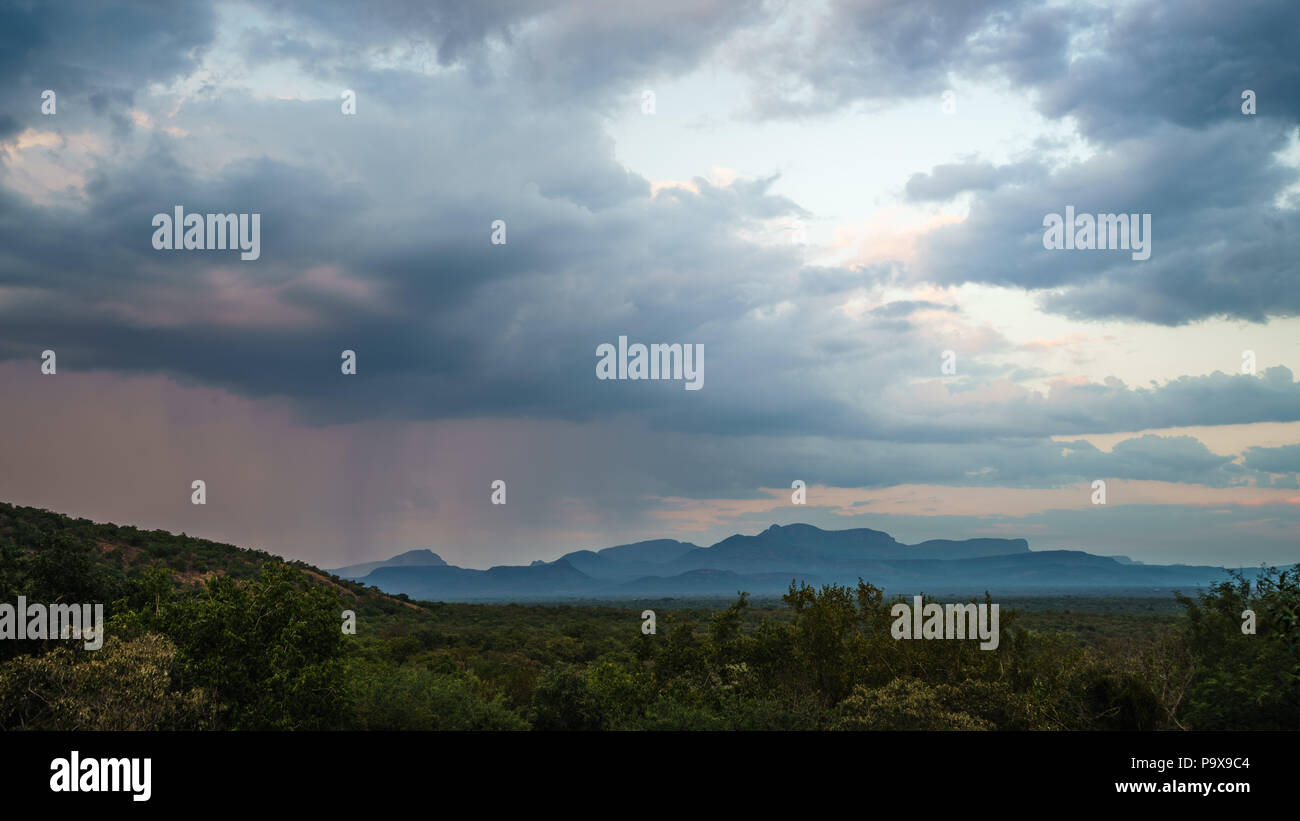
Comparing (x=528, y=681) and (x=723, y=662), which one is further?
(x=528, y=681)

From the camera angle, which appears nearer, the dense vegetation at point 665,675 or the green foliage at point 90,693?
the green foliage at point 90,693

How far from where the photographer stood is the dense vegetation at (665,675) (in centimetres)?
2606

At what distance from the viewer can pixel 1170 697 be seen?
108 ft

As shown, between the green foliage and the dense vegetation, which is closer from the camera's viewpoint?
the green foliage

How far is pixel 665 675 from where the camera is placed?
4041cm

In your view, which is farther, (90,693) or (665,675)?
(665,675)

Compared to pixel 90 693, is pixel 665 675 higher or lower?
lower

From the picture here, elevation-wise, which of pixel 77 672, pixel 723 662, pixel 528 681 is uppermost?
pixel 77 672

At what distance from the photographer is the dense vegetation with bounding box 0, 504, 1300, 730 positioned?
1026 inches
